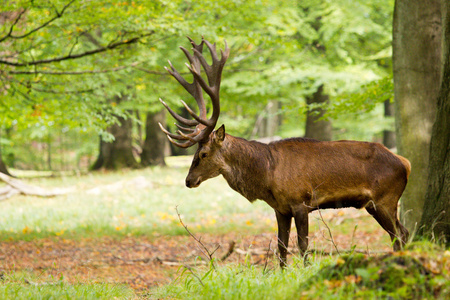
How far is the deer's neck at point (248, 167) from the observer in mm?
4773

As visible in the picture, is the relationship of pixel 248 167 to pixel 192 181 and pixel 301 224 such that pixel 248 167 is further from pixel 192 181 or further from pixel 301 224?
pixel 301 224

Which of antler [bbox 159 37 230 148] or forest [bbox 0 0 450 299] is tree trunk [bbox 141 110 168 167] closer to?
forest [bbox 0 0 450 299]

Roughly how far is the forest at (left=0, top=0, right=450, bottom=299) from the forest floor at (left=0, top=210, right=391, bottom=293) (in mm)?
41

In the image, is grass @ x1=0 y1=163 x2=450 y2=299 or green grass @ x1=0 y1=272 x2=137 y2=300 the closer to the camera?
grass @ x1=0 y1=163 x2=450 y2=299

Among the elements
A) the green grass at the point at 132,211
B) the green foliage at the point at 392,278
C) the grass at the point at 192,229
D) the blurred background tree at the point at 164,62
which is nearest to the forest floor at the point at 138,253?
the grass at the point at 192,229

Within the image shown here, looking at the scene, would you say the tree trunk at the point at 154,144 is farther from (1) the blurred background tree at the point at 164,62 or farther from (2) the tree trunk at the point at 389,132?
(2) the tree trunk at the point at 389,132

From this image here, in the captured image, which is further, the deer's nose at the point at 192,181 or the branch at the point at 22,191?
the branch at the point at 22,191

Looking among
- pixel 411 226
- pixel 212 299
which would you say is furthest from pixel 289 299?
pixel 411 226

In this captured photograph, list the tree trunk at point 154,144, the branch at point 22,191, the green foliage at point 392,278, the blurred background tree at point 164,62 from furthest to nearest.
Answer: the tree trunk at point 154,144
the branch at point 22,191
the blurred background tree at point 164,62
the green foliage at point 392,278

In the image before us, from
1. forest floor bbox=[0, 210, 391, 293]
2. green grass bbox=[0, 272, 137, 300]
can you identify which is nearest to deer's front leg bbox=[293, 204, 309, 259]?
forest floor bbox=[0, 210, 391, 293]

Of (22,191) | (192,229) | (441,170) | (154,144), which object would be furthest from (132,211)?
(154,144)

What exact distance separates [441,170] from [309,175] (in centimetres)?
128

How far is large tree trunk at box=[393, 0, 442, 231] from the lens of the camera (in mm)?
5672

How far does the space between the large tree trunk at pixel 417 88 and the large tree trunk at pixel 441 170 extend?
152cm
